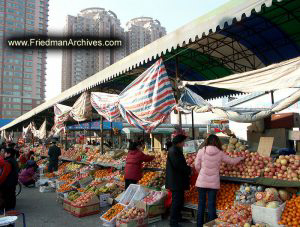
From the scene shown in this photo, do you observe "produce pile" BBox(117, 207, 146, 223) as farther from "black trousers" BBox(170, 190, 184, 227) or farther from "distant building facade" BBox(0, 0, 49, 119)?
"distant building facade" BBox(0, 0, 49, 119)

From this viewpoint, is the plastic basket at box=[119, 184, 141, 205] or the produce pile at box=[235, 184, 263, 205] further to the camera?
the plastic basket at box=[119, 184, 141, 205]

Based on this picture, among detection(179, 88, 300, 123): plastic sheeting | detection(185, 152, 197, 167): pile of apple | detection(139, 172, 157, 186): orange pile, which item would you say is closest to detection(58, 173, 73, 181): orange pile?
detection(139, 172, 157, 186): orange pile

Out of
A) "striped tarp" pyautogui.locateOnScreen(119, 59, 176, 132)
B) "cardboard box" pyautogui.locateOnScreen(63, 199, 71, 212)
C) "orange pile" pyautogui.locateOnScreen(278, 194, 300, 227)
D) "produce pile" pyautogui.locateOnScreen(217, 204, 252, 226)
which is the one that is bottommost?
"cardboard box" pyautogui.locateOnScreen(63, 199, 71, 212)

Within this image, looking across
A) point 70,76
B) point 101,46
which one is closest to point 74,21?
point 70,76

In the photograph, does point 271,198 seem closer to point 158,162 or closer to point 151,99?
point 151,99

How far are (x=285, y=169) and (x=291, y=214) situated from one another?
0.92m

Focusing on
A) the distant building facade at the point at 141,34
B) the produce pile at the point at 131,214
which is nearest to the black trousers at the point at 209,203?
the produce pile at the point at 131,214

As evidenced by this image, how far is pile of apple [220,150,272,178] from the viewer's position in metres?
4.76

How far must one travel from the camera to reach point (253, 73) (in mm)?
4648

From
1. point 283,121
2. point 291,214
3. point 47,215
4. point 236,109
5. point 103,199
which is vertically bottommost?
point 47,215

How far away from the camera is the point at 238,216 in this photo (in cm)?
407

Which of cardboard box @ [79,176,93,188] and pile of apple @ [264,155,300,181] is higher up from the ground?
pile of apple @ [264,155,300,181]

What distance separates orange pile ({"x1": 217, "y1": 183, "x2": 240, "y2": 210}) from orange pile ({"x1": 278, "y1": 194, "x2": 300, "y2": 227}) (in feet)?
3.62

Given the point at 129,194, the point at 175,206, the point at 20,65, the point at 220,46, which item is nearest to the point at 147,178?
the point at 129,194
